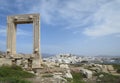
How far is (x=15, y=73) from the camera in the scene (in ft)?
53.9

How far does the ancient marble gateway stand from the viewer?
64.6 feet

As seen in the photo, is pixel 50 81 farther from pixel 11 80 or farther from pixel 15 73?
pixel 15 73

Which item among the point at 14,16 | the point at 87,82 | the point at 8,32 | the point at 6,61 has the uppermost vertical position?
the point at 14,16

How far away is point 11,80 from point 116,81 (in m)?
6.86

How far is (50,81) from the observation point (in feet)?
45.1

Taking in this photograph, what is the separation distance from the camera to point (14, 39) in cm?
2102

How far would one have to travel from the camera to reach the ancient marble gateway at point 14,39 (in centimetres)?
1970

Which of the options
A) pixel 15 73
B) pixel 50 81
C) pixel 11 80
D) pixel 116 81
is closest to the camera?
pixel 11 80

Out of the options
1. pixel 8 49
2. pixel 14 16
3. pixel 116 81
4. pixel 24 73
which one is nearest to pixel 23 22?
pixel 14 16

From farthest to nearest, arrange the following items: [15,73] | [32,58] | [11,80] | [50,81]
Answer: [32,58]
[15,73]
[50,81]
[11,80]

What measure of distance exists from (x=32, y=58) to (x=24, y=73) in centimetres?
338

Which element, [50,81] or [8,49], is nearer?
[50,81]

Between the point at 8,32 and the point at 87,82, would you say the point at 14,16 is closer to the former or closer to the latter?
the point at 8,32

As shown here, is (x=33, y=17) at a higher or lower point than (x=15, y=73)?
higher
